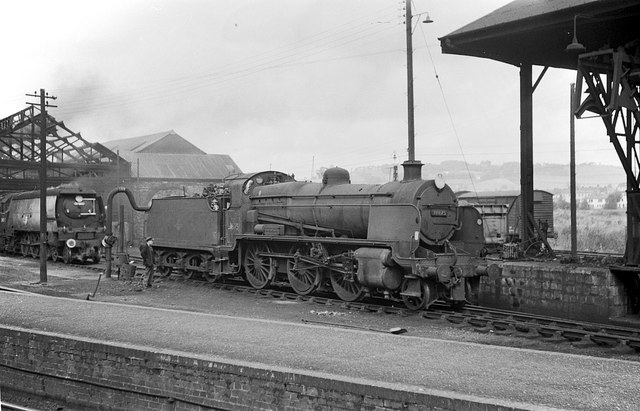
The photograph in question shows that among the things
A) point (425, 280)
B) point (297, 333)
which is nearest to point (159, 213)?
point (425, 280)

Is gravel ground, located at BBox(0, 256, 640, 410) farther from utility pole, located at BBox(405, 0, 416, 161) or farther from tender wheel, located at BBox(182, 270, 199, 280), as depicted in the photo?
utility pole, located at BBox(405, 0, 416, 161)

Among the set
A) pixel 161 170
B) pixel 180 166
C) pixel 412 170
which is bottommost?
pixel 412 170

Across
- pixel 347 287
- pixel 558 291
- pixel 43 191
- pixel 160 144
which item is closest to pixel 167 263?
pixel 43 191

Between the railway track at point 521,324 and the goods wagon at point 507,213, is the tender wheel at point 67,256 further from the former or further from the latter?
the goods wagon at point 507,213

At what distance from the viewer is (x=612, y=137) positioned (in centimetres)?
1346

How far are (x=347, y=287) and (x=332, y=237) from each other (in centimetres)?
120

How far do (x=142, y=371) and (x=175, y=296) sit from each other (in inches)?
304

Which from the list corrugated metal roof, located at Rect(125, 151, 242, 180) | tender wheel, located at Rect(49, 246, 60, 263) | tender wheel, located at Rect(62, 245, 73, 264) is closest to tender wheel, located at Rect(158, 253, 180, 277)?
tender wheel, located at Rect(62, 245, 73, 264)

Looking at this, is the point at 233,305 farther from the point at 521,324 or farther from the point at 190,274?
the point at 521,324

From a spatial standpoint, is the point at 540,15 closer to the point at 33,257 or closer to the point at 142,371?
the point at 142,371

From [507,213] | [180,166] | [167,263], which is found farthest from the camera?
[180,166]

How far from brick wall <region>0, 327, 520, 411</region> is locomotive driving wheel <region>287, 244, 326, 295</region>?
21.3 ft

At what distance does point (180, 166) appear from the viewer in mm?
48469

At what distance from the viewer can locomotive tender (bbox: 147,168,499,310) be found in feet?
41.2
